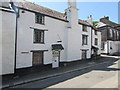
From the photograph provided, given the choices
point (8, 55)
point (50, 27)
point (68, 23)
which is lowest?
point (8, 55)

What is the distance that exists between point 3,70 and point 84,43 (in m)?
14.8

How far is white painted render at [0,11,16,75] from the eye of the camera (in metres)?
9.90

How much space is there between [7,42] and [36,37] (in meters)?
3.91

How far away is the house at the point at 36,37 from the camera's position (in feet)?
33.7

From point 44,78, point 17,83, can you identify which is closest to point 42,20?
point 44,78

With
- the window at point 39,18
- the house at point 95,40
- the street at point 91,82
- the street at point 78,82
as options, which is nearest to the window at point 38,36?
the window at point 39,18

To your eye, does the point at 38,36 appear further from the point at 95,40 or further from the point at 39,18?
the point at 95,40

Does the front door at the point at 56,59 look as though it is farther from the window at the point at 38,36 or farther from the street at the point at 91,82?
the street at the point at 91,82

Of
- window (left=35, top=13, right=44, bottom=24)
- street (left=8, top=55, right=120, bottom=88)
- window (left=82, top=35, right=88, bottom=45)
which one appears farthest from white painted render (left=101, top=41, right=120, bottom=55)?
window (left=35, top=13, right=44, bottom=24)

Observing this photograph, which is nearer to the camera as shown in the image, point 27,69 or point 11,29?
point 11,29

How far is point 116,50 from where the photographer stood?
107 feet

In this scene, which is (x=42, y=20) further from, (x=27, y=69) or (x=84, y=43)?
(x=84, y=43)

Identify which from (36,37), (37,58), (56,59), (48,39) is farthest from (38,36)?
(56,59)

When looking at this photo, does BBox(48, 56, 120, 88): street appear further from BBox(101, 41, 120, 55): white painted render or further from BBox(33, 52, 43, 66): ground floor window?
BBox(101, 41, 120, 55): white painted render
